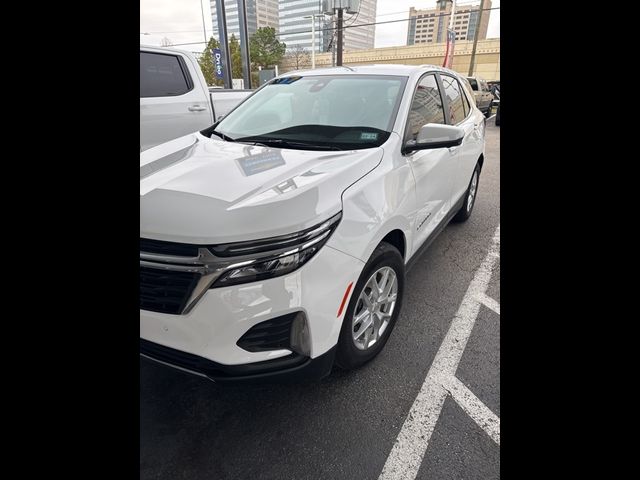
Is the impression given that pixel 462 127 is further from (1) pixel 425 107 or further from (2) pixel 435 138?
(2) pixel 435 138

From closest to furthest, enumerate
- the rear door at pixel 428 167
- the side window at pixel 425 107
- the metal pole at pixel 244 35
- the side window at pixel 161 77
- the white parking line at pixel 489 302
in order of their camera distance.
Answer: the rear door at pixel 428 167
the side window at pixel 425 107
the white parking line at pixel 489 302
the side window at pixel 161 77
the metal pole at pixel 244 35

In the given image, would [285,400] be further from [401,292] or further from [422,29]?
[422,29]

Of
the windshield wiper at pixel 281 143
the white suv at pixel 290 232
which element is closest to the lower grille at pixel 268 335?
the white suv at pixel 290 232

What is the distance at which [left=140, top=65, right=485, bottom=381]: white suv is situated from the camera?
154 cm

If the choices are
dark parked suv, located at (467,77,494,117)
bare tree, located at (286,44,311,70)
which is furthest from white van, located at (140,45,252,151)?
bare tree, located at (286,44,311,70)

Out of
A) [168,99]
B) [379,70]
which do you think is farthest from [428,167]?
[168,99]

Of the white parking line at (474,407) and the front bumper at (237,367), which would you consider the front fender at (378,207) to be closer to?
the front bumper at (237,367)

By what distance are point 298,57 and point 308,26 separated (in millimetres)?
4749

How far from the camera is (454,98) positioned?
3770 millimetres

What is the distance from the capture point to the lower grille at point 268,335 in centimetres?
158

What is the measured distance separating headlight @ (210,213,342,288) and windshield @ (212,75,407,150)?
37.8 inches

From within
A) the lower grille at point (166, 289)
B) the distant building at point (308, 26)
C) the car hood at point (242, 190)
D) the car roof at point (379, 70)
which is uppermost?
the distant building at point (308, 26)

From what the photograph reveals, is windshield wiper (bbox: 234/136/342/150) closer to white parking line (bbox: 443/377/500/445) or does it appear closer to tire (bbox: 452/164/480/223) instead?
white parking line (bbox: 443/377/500/445)

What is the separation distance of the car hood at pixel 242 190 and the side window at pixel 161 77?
9.44 ft
